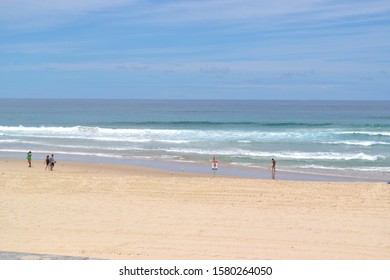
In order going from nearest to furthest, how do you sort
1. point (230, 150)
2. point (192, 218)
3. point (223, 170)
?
point (192, 218) → point (223, 170) → point (230, 150)

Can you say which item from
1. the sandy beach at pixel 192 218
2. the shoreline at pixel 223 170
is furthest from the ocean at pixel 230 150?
the sandy beach at pixel 192 218

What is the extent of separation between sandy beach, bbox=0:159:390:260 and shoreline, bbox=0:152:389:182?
3.72m

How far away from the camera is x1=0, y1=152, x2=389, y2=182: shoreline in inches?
877

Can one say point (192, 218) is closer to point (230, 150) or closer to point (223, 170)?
point (223, 170)

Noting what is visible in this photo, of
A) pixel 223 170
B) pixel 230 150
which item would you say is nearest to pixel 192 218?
pixel 223 170

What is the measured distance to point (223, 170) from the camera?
80.1ft

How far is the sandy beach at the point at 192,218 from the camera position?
32.5 feet

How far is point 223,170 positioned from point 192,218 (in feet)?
39.6

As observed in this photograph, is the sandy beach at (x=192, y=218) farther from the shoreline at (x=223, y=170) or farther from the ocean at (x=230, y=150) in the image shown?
the ocean at (x=230, y=150)

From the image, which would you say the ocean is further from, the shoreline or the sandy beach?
the sandy beach

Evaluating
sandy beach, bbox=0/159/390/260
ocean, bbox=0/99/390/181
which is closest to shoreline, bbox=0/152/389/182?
ocean, bbox=0/99/390/181

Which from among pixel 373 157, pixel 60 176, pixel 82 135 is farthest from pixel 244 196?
pixel 82 135

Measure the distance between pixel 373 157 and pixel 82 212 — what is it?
68.4 ft
